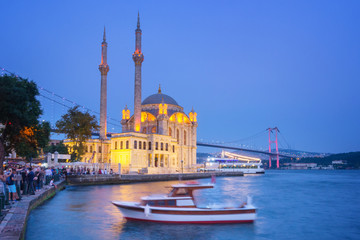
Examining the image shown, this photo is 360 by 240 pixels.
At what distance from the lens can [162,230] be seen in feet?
51.0

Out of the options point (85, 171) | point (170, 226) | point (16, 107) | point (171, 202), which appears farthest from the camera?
point (85, 171)

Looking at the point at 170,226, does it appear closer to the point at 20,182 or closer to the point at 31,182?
the point at 31,182

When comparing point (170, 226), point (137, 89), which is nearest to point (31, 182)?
point (170, 226)

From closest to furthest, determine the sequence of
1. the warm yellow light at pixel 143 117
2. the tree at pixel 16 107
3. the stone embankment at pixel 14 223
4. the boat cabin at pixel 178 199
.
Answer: the stone embankment at pixel 14 223
the boat cabin at pixel 178 199
the tree at pixel 16 107
the warm yellow light at pixel 143 117

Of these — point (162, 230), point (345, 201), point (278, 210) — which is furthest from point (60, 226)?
point (345, 201)

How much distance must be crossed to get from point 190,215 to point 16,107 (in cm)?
1687

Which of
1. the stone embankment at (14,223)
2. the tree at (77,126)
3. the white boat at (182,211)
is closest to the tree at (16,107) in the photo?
the stone embankment at (14,223)

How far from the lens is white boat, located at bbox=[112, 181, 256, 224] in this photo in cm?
1625

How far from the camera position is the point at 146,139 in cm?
5969

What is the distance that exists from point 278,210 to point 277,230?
753cm

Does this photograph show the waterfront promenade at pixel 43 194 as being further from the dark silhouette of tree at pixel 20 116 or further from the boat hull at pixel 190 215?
the boat hull at pixel 190 215

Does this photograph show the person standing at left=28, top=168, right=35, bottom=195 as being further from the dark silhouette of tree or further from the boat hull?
the dark silhouette of tree

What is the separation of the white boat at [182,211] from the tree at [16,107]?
45.3 feet

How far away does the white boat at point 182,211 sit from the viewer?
1625 cm
